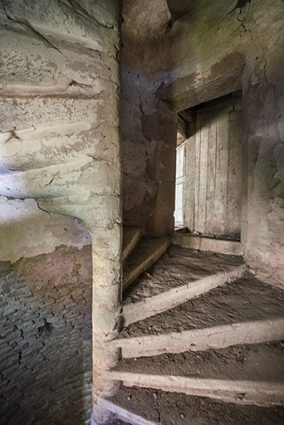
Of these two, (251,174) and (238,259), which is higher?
(251,174)

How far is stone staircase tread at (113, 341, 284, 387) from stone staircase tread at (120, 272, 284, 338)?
0.23 m

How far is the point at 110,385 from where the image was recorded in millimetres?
1448

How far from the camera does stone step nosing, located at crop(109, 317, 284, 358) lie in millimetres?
1388

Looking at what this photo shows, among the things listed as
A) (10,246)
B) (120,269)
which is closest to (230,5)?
(120,269)

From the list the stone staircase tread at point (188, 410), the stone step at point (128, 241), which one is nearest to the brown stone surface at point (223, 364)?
the stone staircase tread at point (188, 410)

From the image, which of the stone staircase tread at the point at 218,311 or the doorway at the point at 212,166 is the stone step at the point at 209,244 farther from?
the doorway at the point at 212,166

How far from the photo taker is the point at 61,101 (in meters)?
1.17

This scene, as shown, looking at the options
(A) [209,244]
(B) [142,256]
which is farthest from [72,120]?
(A) [209,244]

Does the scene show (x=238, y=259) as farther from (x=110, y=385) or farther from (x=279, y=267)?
(x=110, y=385)

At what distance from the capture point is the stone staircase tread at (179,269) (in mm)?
1692

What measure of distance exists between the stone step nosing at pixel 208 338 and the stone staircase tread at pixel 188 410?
11.3 inches

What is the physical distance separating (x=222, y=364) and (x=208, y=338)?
177 mm

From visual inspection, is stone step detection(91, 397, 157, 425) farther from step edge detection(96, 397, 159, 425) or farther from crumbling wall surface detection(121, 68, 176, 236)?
crumbling wall surface detection(121, 68, 176, 236)

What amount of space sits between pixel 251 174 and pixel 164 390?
237 centimetres
